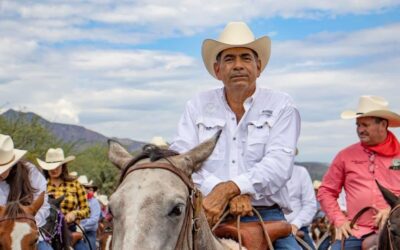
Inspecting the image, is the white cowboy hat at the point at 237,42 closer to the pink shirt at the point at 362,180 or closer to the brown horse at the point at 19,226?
the pink shirt at the point at 362,180

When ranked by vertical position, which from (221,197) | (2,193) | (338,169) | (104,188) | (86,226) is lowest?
(104,188)

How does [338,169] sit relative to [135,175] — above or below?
below

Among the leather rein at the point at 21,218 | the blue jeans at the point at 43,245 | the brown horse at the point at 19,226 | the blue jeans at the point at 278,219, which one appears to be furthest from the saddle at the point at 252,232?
the blue jeans at the point at 43,245

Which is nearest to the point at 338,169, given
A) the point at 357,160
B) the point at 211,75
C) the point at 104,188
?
the point at 357,160

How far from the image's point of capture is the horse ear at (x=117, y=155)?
17.0ft

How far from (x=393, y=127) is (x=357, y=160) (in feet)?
2.82

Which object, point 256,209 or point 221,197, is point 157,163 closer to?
point 221,197

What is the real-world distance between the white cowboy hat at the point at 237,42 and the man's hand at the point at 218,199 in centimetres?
147

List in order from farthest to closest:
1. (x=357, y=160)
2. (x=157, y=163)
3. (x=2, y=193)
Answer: (x=2, y=193)
(x=357, y=160)
(x=157, y=163)

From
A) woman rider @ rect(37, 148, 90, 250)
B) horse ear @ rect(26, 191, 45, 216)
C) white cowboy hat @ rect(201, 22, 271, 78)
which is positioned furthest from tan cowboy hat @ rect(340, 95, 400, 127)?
woman rider @ rect(37, 148, 90, 250)

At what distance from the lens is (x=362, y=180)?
29.7 ft

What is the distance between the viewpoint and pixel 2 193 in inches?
Answer: 417

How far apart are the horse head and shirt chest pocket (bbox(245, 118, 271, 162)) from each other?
2.27 meters

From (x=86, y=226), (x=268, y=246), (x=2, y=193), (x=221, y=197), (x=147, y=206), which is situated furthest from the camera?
(x=86, y=226)
